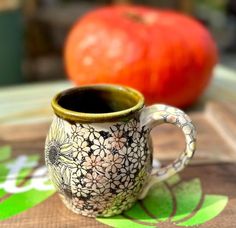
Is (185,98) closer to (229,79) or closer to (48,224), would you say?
(229,79)

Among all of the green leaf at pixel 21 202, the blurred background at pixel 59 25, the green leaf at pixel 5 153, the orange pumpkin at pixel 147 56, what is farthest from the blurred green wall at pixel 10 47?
the green leaf at pixel 21 202

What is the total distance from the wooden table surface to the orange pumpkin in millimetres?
70

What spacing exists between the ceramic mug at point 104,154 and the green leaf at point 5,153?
0.56 ft

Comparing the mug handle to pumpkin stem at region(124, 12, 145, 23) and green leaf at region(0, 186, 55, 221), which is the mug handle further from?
pumpkin stem at region(124, 12, 145, 23)

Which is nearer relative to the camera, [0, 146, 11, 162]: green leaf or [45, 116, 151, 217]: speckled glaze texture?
[45, 116, 151, 217]: speckled glaze texture

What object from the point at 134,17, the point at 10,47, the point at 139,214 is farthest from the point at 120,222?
the point at 10,47

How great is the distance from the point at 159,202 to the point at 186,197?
0.04 meters

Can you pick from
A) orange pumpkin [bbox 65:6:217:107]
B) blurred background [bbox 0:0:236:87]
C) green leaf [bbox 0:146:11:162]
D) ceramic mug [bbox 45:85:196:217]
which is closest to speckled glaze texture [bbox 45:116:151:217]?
ceramic mug [bbox 45:85:196:217]

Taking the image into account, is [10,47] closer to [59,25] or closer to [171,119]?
[59,25]

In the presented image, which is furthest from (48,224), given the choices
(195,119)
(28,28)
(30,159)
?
(28,28)

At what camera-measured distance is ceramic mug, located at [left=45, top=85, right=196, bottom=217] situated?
44cm

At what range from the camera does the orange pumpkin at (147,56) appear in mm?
805

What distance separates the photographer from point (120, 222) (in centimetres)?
48

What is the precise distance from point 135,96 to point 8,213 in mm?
194
